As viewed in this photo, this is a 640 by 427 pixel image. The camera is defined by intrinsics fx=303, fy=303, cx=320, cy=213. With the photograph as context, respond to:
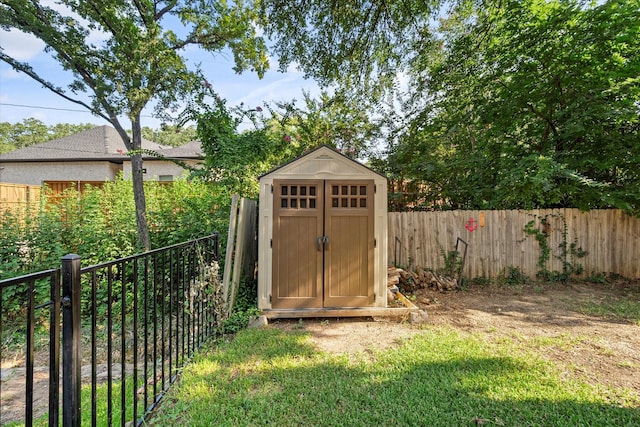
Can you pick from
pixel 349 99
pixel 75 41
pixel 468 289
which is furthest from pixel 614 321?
pixel 75 41

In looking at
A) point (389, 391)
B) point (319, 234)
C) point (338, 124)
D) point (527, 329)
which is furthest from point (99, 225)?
point (527, 329)

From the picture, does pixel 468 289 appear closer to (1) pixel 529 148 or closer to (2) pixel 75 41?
(1) pixel 529 148

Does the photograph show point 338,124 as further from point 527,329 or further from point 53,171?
point 53,171

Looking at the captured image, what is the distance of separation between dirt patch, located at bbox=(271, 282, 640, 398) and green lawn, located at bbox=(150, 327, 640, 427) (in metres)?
0.25

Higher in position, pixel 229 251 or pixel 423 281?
pixel 229 251

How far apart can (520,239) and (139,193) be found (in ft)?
24.1

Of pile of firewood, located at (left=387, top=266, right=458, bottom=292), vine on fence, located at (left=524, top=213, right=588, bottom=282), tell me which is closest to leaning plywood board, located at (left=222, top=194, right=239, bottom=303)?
pile of firewood, located at (left=387, top=266, right=458, bottom=292)

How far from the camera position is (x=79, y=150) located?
524 inches

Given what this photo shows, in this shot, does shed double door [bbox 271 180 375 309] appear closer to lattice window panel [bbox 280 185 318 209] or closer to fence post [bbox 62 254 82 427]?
lattice window panel [bbox 280 185 318 209]

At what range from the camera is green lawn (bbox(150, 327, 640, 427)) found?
2111 mm

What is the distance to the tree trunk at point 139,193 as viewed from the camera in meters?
5.10

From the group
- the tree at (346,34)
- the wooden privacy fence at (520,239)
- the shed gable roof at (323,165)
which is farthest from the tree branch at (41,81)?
the wooden privacy fence at (520,239)

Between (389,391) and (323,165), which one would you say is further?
(323,165)

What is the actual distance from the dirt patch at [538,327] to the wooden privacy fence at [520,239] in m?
0.61
